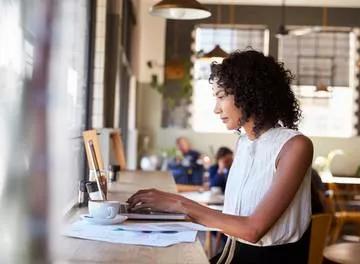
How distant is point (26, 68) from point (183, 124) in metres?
7.08

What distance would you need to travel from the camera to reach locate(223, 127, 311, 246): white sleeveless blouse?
182cm

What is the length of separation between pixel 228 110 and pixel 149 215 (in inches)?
16.7

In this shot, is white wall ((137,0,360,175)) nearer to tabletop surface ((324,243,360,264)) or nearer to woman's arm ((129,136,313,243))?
tabletop surface ((324,243,360,264))

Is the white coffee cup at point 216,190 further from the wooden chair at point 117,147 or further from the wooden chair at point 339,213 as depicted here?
the wooden chair at point 339,213

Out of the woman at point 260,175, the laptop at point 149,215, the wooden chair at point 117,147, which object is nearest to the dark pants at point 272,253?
the woman at point 260,175

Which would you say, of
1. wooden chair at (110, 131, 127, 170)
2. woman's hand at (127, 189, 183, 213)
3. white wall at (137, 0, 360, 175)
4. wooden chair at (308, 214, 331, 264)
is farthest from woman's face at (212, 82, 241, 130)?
white wall at (137, 0, 360, 175)

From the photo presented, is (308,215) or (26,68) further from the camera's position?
(308,215)

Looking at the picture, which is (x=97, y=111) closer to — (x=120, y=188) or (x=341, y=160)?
(x=120, y=188)

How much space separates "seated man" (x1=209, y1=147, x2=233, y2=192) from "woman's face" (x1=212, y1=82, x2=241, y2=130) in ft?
8.81

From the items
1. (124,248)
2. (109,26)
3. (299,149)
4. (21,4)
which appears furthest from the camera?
(109,26)

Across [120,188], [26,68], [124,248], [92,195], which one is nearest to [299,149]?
[124,248]

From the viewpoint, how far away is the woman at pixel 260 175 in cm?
174

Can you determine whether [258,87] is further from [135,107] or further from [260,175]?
[135,107]

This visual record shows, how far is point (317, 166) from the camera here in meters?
7.99
